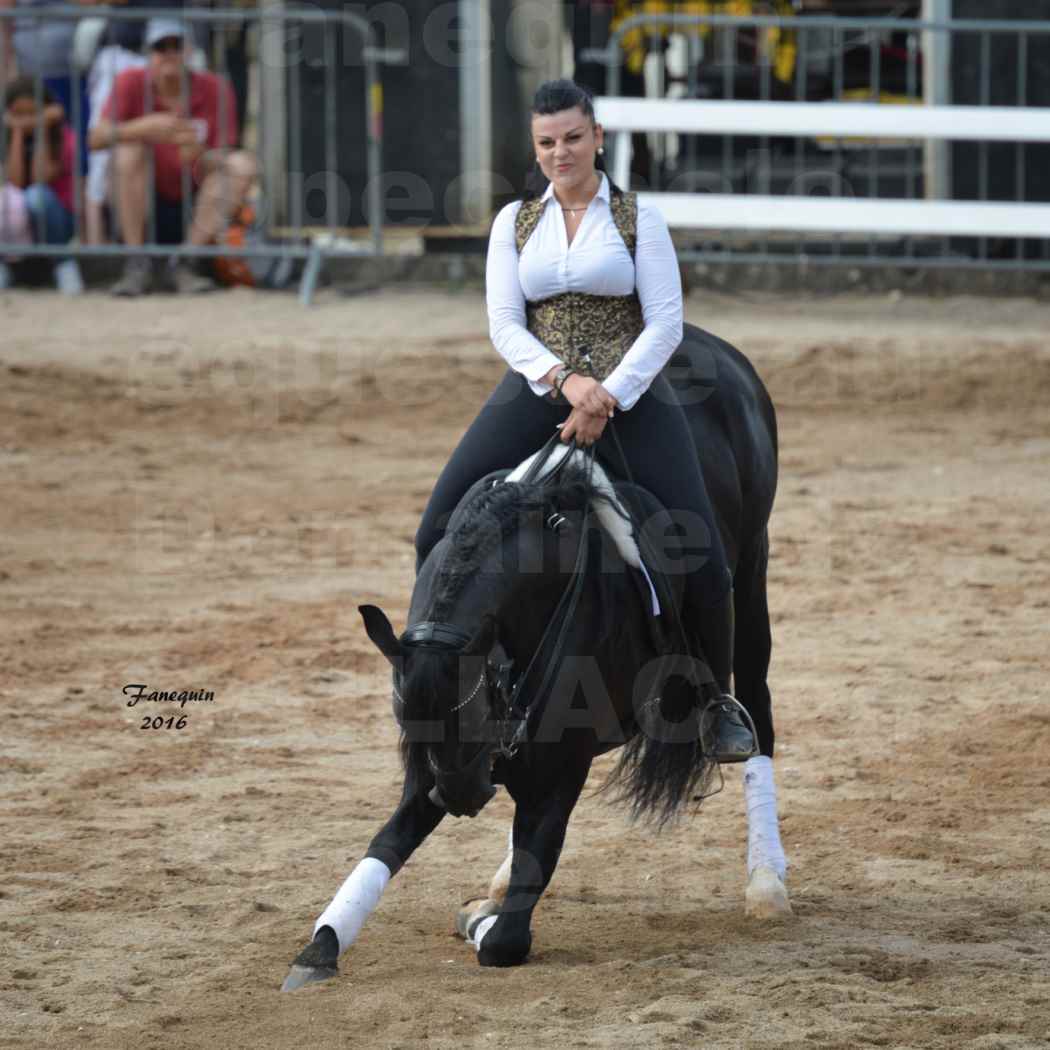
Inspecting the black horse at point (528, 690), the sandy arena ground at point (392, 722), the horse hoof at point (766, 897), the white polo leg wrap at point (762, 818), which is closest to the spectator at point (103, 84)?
the sandy arena ground at point (392, 722)

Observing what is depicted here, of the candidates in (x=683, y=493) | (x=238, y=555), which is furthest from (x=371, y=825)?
(x=238, y=555)

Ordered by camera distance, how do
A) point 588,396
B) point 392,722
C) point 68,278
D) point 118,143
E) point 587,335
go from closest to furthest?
1. point 588,396
2. point 587,335
3. point 392,722
4. point 118,143
5. point 68,278

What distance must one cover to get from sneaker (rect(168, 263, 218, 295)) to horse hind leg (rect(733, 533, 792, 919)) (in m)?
8.55

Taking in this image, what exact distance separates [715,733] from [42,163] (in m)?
9.63

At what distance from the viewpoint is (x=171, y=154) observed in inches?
523

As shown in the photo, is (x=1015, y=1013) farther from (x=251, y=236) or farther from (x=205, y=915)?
(x=251, y=236)

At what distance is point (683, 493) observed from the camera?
16.2ft

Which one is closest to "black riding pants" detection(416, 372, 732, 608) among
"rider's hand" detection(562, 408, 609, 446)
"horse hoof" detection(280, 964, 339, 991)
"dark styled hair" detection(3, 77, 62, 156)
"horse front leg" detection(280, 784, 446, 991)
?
"rider's hand" detection(562, 408, 609, 446)

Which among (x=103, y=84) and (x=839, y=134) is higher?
(x=103, y=84)

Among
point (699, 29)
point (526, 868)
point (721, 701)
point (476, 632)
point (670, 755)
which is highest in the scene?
point (699, 29)

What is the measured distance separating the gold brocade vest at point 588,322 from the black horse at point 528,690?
32 cm

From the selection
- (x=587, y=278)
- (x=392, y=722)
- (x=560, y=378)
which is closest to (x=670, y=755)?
(x=560, y=378)

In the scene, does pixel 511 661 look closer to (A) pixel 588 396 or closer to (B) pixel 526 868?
(B) pixel 526 868

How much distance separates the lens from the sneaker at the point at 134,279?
529 inches
